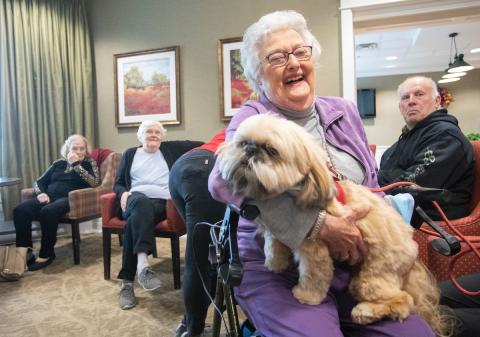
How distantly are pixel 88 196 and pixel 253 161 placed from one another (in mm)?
2869

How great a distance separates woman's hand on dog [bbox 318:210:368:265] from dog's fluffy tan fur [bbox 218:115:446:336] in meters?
0.02

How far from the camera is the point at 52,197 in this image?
11.4 feet

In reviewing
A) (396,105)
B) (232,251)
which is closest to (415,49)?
(396,105)

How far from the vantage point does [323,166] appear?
947 mm

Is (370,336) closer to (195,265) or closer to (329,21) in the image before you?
(195,265)

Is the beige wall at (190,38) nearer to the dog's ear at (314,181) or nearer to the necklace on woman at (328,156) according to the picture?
the necklace on woman at (328,156)

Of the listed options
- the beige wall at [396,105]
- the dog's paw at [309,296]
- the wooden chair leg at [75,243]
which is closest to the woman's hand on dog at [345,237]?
the dog's paw at [309,296]

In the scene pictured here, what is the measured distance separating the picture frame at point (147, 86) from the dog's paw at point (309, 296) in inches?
135

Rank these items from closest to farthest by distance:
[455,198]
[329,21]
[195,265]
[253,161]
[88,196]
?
1. [253,161]
2. [195,265]
3. [455,198]
4. [88,196]
5. [329,21]

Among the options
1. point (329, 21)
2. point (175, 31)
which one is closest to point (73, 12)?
point (175, 31)

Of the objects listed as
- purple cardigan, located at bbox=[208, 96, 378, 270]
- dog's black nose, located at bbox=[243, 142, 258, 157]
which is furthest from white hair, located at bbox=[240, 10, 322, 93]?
dog's black nose, located at bbox=[243, 142, 258, 157]

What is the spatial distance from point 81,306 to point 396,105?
32.0ft

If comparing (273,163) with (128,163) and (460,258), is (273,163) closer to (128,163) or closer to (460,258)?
(460,258)

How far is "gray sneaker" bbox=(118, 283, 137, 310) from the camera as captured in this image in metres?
2.37
